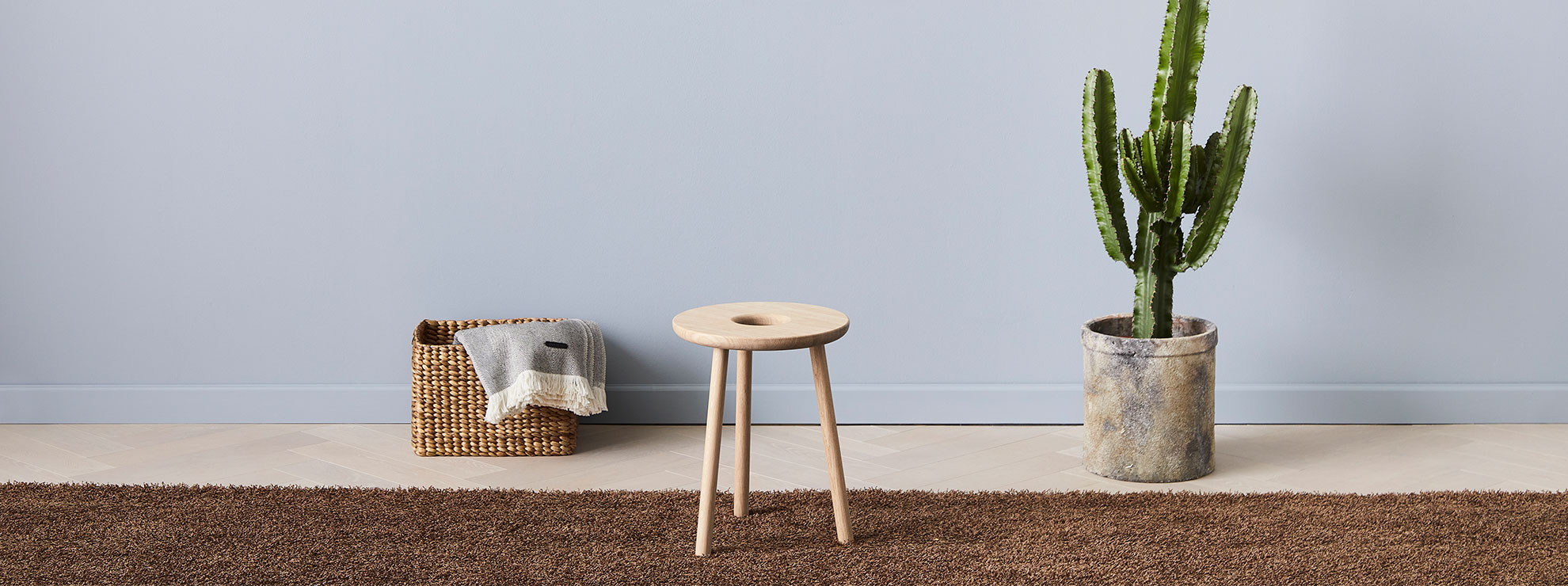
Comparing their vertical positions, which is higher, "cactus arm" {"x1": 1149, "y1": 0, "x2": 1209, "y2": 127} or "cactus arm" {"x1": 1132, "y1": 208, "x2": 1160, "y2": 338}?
"cactus arm" {"x1": 1149, "y1": 0, "x2": 1209, "y2": 127}

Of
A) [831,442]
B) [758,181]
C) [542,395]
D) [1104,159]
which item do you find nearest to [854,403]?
[758,181]

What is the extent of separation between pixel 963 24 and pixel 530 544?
152 centimetres

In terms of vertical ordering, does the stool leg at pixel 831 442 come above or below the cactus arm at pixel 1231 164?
below

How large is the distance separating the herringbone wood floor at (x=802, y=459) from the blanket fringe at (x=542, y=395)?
112 millimetres

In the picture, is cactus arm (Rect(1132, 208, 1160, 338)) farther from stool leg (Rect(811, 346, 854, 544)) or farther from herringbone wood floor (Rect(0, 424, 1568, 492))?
stool leg (Rect(811, 346, 854, 544))

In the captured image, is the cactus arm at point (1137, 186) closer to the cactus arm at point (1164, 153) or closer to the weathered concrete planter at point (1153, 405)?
the cactus arm at point (1164, 153)

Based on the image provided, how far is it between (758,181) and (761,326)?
0.96 m

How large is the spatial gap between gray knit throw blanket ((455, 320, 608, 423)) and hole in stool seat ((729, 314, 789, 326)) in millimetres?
756

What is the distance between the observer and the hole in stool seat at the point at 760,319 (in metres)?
2.04

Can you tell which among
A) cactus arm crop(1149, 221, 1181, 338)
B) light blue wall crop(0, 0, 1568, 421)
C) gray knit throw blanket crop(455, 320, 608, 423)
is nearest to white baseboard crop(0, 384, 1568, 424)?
light blue wall crop(0, 0, 1568, 421)

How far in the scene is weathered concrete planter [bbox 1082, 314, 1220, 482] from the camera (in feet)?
8.11

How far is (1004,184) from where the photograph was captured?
9.58ft

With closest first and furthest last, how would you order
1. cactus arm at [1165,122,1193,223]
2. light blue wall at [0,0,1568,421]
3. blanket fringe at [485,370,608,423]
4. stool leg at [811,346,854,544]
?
1. stool leg at [811,346,854,544]
2. cactus arm at [1165,122,1193,223]
3. blanket fringe at [485,370,608,423]
4. light blue wall at [0,0,1568,421]

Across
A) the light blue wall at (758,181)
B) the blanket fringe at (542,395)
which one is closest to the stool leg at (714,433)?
the blanket fringe at (542,395)
